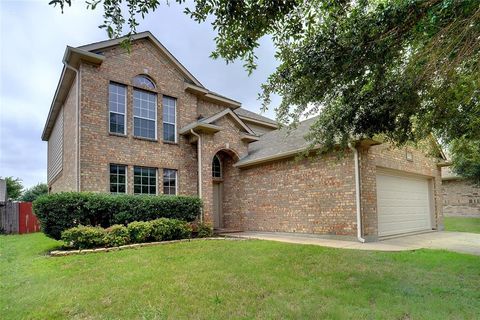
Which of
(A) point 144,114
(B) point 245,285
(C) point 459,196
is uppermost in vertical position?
(A) point 144,114

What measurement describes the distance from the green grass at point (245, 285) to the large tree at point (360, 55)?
9.43ft

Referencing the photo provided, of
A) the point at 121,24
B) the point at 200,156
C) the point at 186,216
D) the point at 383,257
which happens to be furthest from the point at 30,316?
the point at 200,156

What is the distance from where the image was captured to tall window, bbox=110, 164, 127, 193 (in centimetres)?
1156

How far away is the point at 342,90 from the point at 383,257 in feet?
13.6

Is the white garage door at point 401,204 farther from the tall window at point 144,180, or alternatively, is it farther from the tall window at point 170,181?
the tall window at point 144,180

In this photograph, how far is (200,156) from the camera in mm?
12992

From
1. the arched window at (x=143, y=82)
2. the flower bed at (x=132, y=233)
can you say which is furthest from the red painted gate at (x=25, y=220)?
the arched window at (x=143, y=82)

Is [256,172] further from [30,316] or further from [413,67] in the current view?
[30,316]

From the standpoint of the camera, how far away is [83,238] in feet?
27.5

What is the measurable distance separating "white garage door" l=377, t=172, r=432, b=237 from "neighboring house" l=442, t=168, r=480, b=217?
28.2 ft

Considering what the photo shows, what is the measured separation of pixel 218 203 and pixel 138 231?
19.7ft

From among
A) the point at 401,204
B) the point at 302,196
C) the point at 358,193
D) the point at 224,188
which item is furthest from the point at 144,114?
the point at 401,204

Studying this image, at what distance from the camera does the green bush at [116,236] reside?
8.80m

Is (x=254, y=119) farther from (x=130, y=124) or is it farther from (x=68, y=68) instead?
(x=68, y=68)
